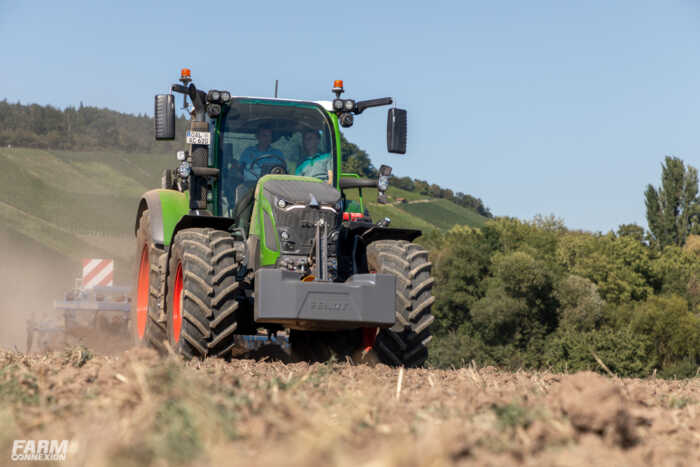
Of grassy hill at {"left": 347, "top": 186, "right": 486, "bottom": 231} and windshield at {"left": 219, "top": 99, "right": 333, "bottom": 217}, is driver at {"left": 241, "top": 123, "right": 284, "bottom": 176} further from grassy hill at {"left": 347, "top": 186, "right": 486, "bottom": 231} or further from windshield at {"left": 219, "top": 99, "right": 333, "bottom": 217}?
grassy hill at {"left": 347, "top": 186, "right": 486, "bottom": 231}

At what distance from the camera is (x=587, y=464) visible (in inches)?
103

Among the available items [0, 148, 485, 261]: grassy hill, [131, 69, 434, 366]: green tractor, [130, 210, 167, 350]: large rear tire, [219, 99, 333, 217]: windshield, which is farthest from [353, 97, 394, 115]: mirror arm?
[0, 148, 485, 261]: grassy hill

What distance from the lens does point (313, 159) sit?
9445 mm

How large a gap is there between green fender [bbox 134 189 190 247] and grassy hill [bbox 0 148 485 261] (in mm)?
45304

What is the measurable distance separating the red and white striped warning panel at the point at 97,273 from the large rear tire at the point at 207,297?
38.6 feet

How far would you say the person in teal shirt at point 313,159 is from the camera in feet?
30.8

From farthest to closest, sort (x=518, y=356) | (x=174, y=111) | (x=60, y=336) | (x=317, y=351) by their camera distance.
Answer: (x=518, y=356) < (x=60, y=336) < (x=317, y=351) < (x=174, y=111)

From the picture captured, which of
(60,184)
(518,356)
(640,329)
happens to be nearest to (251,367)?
(518,356)

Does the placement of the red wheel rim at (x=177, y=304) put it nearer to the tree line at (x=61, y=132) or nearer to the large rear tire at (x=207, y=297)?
the large rear tire at (x=207, y=297)

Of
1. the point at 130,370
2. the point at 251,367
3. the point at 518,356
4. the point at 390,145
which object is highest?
the point at 390,145

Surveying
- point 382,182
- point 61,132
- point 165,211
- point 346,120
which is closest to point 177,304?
point 165,211

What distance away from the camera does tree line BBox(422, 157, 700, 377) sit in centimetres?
5341

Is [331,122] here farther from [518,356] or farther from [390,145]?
[518,356]

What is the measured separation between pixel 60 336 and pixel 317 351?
7.50m
